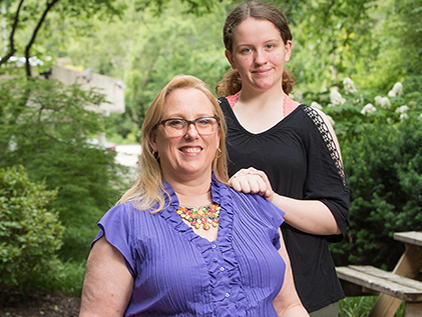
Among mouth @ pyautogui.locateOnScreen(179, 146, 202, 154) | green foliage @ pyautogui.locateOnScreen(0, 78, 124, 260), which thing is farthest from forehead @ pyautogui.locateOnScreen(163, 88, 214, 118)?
green foliage @ pyautogui.locateOnScreen(0, 78, 124, 260)

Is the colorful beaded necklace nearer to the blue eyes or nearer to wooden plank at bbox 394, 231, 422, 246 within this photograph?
the blue eyes

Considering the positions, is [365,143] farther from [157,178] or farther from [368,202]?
[157,178]

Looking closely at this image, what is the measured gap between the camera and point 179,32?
144 ft

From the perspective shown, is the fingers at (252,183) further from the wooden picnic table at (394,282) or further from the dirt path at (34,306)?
the dirt path at (34,306)

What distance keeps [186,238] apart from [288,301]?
56 cm

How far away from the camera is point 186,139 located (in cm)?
179

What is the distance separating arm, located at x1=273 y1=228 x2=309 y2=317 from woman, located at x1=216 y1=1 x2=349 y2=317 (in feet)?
0.55

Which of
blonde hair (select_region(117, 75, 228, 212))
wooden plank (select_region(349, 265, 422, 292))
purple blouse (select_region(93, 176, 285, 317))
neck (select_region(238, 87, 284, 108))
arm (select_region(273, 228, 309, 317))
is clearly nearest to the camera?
purple blouse (select_region(93, 176, 285, 317))

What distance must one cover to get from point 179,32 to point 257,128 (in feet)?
143

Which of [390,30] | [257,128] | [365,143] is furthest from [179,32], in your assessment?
[257,128]

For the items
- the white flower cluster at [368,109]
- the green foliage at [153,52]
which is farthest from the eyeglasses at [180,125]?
the green foliage at [153,52]

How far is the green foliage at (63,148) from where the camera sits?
686cm

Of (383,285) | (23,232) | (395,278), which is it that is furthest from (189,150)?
(23,232)

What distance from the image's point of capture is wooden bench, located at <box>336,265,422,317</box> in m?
3.39
